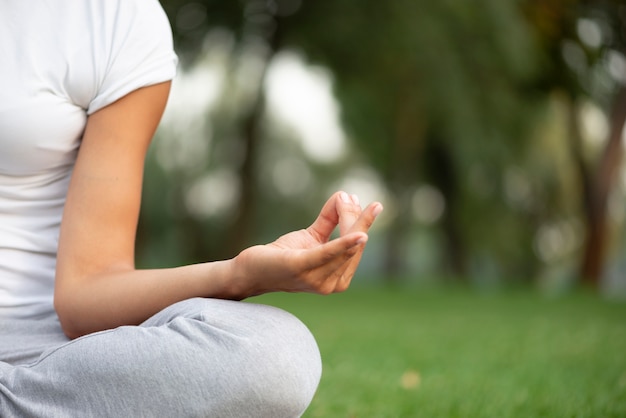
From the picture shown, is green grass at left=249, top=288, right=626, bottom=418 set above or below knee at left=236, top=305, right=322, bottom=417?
below

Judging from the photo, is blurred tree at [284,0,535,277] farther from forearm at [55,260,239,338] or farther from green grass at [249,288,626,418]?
forearm at [55,260,239,338]

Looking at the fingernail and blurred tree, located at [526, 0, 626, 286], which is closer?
the fingernail

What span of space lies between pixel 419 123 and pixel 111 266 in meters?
11.8

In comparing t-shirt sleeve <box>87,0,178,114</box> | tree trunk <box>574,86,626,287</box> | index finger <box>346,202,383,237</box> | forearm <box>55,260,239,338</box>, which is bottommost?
tree trunk <box>574,86,626,287</box>

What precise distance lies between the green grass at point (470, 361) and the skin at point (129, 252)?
119 centimetres

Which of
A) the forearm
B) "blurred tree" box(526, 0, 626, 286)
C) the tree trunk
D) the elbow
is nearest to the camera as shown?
the forearm

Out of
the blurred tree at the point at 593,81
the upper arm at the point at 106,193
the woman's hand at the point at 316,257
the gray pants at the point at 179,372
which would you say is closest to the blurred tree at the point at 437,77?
the blurred tree at the point at 593,81

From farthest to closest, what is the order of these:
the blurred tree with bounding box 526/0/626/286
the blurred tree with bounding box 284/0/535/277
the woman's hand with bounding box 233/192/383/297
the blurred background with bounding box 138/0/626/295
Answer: the blurred tree with bounding box 526/0/626/286 → the blurred background with bounding box 138/0/626/295 → the blurred tree with bounding box 284/0/535/277 → the woman's hand with bounding box 233/192/383/297

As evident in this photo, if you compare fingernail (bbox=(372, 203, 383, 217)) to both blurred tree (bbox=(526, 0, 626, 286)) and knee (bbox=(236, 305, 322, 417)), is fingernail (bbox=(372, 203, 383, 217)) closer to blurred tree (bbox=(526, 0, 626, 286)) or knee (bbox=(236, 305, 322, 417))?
knee (bbox=(236, 305, 322, 417))

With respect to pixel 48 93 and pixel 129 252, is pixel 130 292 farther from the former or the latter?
pixel 48 93

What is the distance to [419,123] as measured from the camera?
42.6ft

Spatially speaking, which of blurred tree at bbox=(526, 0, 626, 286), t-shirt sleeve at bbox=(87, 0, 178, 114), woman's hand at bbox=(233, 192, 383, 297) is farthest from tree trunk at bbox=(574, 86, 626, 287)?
woman's hand at bbox=(233, 192, 383, 297)

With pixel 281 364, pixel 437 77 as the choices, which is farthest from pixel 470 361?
pixel 437 77

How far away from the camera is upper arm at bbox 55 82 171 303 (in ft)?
5.02
